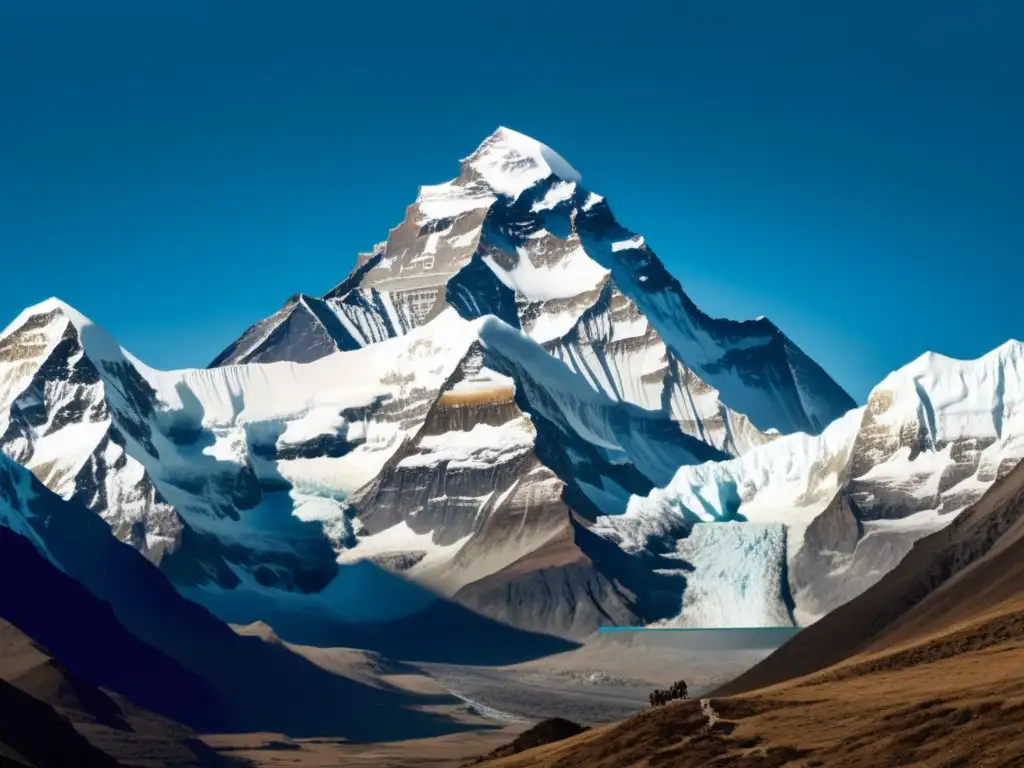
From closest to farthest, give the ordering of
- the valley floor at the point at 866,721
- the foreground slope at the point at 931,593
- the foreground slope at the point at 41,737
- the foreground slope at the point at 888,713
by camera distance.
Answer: the valley floor at the point at 866,721 < the foreground slope at the point at 888,713 < the foreground slope at the point at 931,593 < the foreground slope at the point at 41,737

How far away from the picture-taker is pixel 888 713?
94.3 metres

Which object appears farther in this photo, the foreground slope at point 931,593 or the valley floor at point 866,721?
the foreground slope at point 931,593

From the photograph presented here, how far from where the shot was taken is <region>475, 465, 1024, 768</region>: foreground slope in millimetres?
86688

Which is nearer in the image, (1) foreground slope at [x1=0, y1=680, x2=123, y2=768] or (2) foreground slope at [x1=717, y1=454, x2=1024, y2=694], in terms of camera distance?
(2) foreground slope at [x1=717, y1=454, x2=1024, y2=694]

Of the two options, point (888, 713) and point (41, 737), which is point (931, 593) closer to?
point (41, 737)

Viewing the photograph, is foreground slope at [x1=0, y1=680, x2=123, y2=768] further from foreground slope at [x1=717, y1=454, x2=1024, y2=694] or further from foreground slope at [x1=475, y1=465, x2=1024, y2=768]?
foreground slope at [x1=475, y1=465, x2=1024, y2=768]

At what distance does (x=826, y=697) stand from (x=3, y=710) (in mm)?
80334

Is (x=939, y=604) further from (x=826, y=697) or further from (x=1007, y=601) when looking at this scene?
(x=826, y=697)

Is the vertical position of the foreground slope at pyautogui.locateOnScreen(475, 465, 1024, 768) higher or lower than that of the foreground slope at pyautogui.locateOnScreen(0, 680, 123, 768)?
lower

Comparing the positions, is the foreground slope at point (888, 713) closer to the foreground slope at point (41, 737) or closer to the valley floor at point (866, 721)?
the valley floor at point (866, 721)

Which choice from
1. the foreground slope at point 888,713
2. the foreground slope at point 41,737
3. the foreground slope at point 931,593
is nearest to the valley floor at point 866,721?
the foreground slope at point 888,713

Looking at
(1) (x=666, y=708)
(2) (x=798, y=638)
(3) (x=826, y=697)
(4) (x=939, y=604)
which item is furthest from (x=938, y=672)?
(2) (x=798, y=638)

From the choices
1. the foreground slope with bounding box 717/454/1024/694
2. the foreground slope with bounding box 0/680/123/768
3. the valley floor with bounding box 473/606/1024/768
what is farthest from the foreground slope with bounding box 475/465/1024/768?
the foreground slope with bounding box 0/680/123/768

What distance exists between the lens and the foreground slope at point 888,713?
86.7 m
